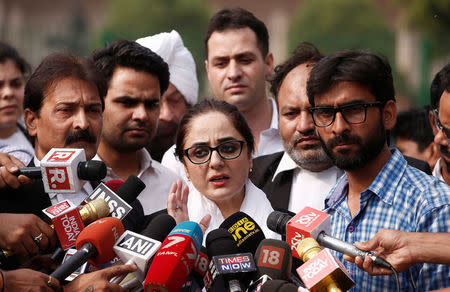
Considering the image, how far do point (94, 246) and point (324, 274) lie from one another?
2.92ft

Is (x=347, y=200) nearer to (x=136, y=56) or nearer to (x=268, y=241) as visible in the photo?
(x=268, y=241)

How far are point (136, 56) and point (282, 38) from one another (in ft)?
216

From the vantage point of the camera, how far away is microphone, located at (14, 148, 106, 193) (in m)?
2.67

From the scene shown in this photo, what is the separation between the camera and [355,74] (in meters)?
2.96

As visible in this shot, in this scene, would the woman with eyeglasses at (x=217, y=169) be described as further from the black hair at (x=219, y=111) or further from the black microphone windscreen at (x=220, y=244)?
the black microphone windscreen at (x=220, y=244)

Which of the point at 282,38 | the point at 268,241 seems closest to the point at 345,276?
the point at 268,241

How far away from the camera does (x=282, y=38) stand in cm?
6875

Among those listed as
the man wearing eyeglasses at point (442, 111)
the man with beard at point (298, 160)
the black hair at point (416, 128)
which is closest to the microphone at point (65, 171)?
the man with beard at point (298, 160)

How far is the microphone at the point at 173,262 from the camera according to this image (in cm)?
230

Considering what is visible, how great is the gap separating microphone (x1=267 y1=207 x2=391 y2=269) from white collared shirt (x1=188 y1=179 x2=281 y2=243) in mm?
739

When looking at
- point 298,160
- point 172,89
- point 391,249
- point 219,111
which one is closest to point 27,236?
point 219,111

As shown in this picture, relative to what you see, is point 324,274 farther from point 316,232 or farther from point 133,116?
point 133,116

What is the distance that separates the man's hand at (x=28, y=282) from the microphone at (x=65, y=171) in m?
0.42

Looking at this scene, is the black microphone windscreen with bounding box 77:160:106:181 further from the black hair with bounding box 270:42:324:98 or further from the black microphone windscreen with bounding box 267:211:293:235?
the black hair with bounding box 270:42:324:98
